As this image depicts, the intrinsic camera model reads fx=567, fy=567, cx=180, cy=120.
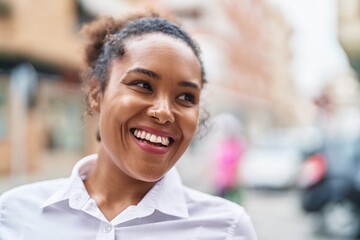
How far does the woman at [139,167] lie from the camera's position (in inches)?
61.5

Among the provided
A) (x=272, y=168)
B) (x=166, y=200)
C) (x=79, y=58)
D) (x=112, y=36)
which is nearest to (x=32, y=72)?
(x=272, y=168)

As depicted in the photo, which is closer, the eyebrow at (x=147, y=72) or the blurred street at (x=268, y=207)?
the eyebrow at (x=147, y=72)

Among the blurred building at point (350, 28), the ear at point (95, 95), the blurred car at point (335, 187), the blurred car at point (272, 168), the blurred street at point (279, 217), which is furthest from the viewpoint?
the blurred car at point (272, 168)

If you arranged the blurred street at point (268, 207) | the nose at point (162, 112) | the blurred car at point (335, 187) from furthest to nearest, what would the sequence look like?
the blurred street at point (268, 207)
the blurred car at point (335, 187)
the nose at point (162, 112)

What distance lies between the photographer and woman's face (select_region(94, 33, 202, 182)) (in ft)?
5.10

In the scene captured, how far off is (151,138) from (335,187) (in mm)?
7521

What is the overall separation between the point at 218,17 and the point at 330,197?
28.5 m

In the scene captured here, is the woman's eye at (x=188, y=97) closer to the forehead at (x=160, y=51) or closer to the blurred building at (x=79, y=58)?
the forehead at (x=160, y=51)

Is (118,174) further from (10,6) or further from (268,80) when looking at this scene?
(268,80)

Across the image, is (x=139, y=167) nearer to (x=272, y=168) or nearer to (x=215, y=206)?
(x=215, y=206)

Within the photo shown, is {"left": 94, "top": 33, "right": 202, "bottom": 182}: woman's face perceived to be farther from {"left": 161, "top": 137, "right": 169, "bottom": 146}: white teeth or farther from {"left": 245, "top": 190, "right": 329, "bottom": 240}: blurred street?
{"left": 245, "top": 190, "right": 329, "bottom": 240}: blurred street

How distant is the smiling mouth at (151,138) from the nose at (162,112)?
0.05 metres

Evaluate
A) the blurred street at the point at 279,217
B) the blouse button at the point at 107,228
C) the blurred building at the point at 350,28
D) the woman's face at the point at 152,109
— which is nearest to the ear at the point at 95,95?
the woman's face at the point at 152,109

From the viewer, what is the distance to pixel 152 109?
1543 millimetres
